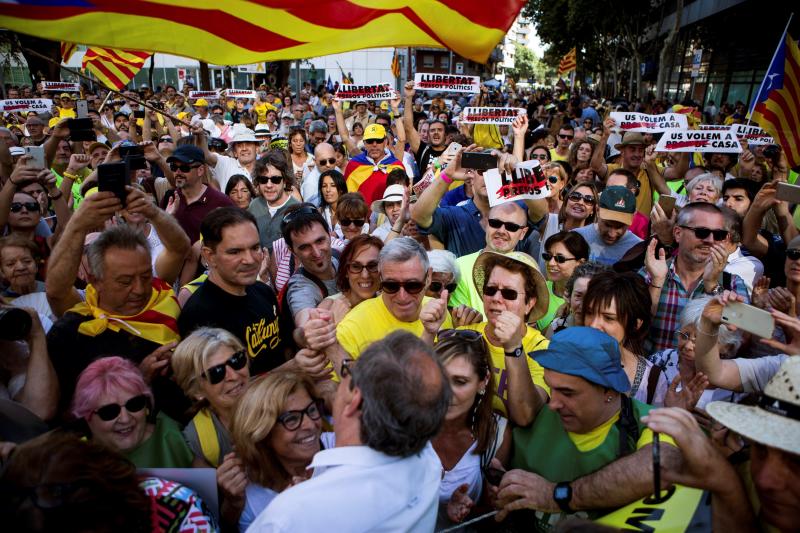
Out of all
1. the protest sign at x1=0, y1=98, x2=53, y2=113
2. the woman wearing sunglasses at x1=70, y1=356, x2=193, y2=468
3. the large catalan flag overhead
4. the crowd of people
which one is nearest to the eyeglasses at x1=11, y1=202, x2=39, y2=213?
the crowd of people

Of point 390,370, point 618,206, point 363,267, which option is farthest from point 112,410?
point 618,206

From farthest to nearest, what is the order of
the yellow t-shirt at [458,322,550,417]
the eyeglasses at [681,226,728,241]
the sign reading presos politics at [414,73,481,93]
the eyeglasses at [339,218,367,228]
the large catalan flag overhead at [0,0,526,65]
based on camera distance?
the sign reading presos politics at [414,73,481,93]
the eyeglasses at [339,218,367,228]
the eyeglasses at [681,226,728,241]
the yellow t-shirt at [458,322,550,417]
the large catalan flag overhead at [0,0,526,65]

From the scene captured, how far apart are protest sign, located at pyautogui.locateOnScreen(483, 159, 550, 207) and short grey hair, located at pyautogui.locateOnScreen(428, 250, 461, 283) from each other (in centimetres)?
59

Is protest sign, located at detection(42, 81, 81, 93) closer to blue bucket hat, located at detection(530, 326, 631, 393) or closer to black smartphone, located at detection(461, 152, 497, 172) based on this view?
black smartphone, located at detection(461, 152, 497, 172)

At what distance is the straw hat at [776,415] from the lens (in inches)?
55.9

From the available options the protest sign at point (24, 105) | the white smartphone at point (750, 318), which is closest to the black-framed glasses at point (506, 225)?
the white smartphone at point (750, 318)

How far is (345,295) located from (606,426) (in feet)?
5.67

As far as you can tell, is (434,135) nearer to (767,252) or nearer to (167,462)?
(767,252)

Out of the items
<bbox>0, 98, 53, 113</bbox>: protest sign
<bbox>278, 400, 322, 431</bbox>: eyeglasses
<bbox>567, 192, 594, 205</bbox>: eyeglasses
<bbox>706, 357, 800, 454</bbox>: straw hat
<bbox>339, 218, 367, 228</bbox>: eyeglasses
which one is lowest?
<bbox>278, 400, 322, 431</bbox>: eyeglasses

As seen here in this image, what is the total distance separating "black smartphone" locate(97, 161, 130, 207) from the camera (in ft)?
8.19

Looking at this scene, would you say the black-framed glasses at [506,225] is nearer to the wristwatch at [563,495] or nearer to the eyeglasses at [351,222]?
the eyeglasses at [351,222]

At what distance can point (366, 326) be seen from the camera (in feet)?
9.13

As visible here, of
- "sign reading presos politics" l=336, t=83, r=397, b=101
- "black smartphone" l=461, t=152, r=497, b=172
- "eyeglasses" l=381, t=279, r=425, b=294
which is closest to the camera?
"eyeglasses" l=381, t=279, r=425, b=294

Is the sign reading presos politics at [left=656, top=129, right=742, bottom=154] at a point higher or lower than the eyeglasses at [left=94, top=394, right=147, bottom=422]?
higher
